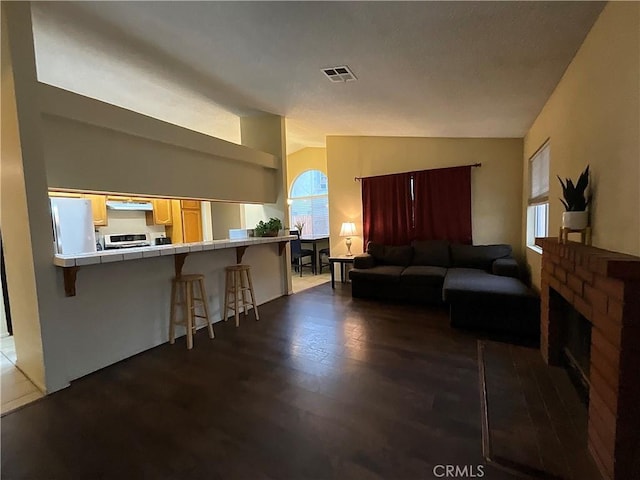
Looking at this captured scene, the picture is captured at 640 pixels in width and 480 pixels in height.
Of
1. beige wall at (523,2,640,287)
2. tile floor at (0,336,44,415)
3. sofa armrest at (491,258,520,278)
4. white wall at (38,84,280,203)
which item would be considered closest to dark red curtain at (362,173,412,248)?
sofa armrest at (491,258,520,278)

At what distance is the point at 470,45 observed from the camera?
209cm

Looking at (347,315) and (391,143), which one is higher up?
(391,143)

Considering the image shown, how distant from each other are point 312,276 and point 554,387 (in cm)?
505

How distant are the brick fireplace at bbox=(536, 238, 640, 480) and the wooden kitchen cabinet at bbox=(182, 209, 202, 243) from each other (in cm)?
617

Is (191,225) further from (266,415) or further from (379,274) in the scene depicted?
(266,415)

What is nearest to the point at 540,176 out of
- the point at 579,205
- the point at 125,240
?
the point at 579,205

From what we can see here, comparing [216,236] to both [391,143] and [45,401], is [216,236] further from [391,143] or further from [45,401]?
[45,401]

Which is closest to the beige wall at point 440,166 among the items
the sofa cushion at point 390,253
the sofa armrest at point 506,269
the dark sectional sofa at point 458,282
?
the dark sectional sofa at point 458,282

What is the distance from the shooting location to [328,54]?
247 cm

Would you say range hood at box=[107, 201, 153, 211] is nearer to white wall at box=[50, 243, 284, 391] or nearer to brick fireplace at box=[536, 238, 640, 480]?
white wall at box=[50, 243, 284, 391]

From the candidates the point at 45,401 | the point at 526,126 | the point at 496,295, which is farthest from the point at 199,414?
the point at 526,126

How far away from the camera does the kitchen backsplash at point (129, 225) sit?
5.33 meters

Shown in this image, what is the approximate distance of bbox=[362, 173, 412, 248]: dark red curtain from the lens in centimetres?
536

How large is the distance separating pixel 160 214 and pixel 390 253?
4407 mm
